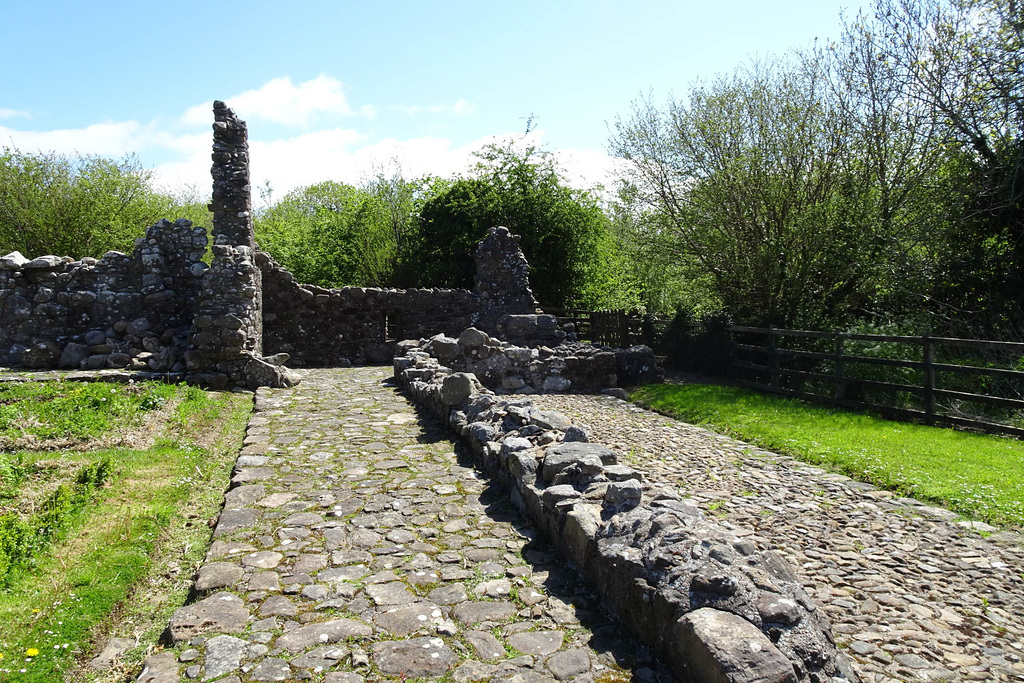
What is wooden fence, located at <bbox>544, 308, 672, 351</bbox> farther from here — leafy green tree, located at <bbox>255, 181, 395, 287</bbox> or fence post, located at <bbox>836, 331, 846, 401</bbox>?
leafy green tree, located at <bbox>255, 181, 395, 287</bbox>

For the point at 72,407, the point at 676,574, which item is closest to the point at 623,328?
the point at 72,407

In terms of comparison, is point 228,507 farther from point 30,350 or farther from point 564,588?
point 30,350

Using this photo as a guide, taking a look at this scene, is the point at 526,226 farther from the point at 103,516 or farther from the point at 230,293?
the point at 103,516

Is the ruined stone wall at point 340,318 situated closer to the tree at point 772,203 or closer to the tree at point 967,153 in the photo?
the tree at point 772,203

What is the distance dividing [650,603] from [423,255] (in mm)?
23798

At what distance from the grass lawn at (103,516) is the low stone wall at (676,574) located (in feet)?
8.66

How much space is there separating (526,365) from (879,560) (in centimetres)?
1003

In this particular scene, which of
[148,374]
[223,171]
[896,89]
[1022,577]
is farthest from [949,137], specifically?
[148,374]

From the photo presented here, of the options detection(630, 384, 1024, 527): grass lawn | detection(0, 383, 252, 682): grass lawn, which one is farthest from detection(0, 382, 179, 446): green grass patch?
detection(630, 384, 1024, 527): grass lawn

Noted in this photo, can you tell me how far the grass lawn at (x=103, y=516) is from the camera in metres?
3.82

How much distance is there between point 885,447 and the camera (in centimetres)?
870

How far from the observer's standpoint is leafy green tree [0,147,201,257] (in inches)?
1134

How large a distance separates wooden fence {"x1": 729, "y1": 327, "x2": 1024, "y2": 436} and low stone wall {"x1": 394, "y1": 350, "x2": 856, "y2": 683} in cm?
698

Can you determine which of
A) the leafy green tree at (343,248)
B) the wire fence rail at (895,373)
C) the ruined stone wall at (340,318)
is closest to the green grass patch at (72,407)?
the ruined stone wall at (340,318)
